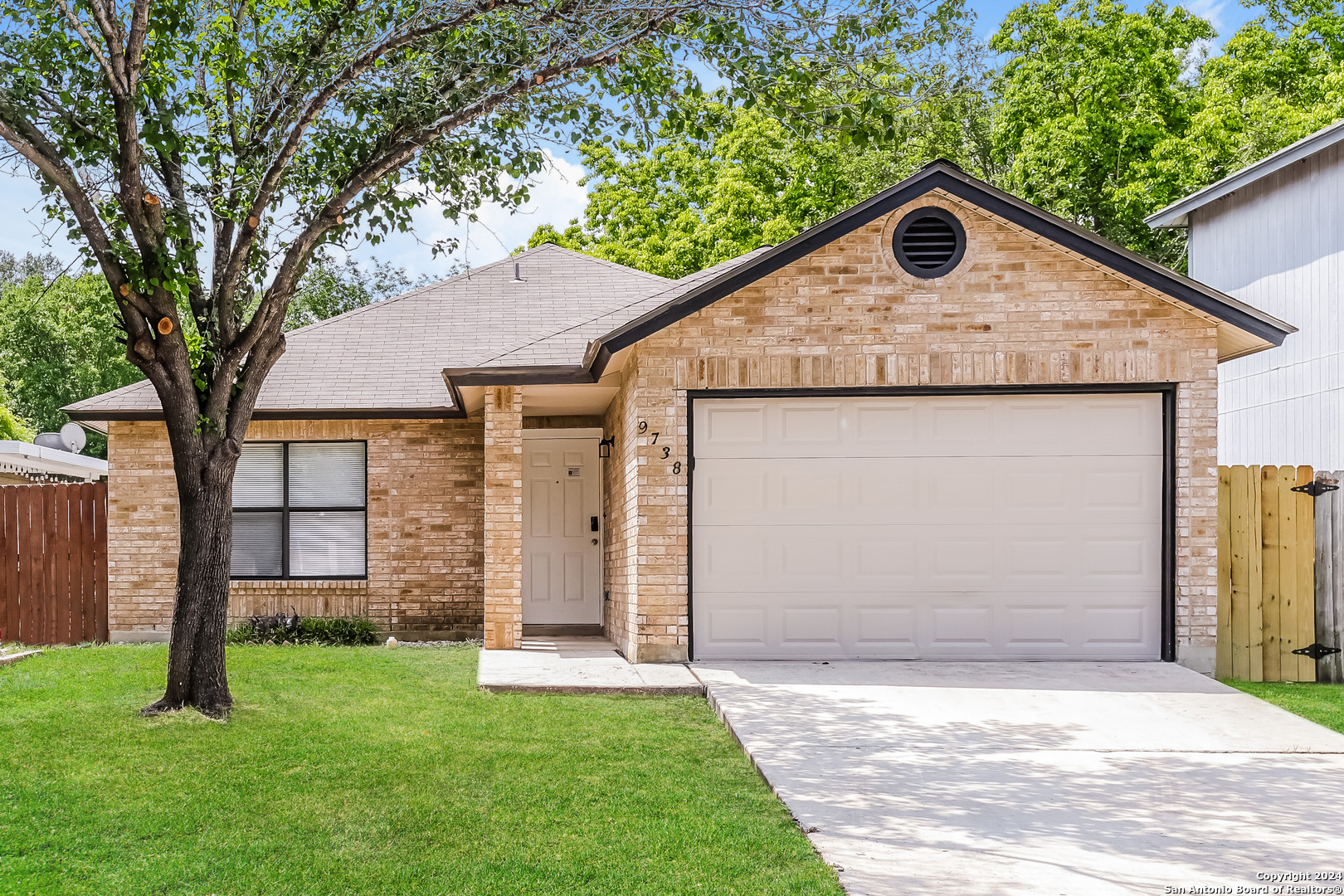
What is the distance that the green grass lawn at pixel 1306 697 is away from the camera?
8.24m

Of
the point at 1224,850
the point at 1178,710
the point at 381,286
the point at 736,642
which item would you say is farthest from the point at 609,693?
the point at 381,286

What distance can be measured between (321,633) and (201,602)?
210 inches

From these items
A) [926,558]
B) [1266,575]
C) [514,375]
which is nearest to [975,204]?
[926,558]

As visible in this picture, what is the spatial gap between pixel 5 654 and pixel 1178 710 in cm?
1078

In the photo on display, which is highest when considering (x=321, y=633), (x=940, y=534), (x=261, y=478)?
(x=261, y=478)

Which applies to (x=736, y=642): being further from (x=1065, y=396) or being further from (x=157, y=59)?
(x=157, y=59)

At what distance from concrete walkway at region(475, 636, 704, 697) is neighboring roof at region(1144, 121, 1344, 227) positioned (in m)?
11.7

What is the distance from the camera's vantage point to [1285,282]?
1652cm

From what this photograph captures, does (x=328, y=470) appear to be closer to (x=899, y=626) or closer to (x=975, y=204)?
(x=899, y=626)

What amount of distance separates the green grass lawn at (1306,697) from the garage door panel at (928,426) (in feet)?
7.36

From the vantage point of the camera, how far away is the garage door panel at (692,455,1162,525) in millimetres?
10125

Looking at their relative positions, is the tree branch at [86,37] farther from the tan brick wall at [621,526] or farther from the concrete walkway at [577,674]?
the concrete walkway at [577,674]

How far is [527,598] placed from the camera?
14242 millimetres

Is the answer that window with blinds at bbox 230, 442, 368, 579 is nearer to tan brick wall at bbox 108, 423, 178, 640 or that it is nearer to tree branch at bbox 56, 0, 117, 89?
tan brick wall at bbox 108, 423, 178, 640
